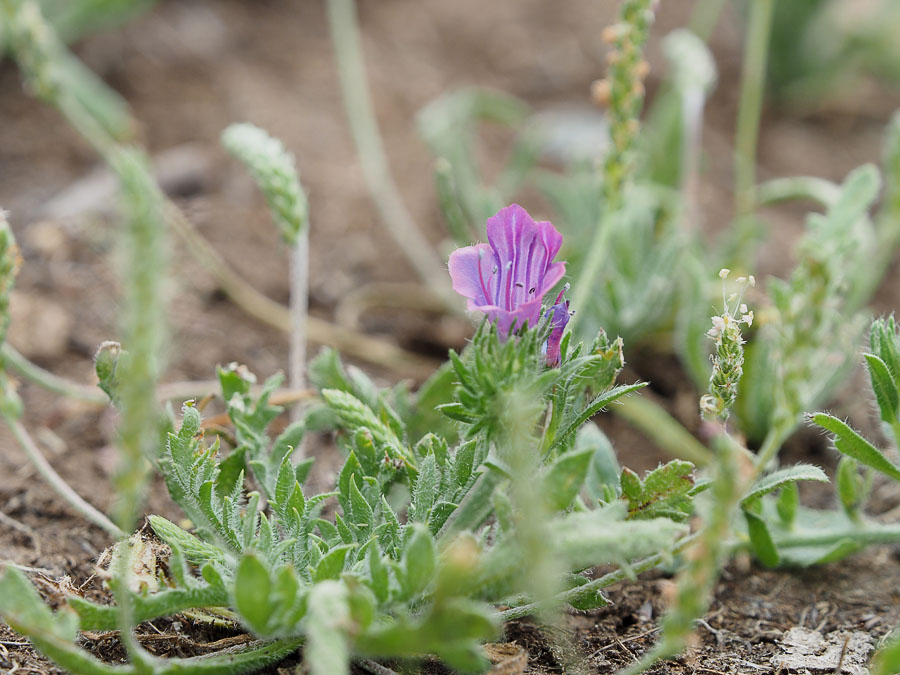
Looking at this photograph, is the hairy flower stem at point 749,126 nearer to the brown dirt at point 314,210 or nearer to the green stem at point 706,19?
the brown dirt at point 314,210

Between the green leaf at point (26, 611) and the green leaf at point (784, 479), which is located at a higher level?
the green leaf at point (784, 479)

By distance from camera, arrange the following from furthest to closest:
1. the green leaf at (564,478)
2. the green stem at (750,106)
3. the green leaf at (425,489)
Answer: the green stem at (750,106), the green leaf at (425,489), the green leaf at (564,478)

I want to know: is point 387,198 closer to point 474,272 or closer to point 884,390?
point 474,272

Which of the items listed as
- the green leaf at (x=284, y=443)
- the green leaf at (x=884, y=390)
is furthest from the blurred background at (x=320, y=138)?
the green leaf at (x=884, y=390)

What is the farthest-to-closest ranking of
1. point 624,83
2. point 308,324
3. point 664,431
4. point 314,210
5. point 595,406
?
point 314,210, point 308,324, point 664,431, point 624,83, point 595,406

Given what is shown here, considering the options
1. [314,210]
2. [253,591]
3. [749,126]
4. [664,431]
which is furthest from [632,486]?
[314,210]

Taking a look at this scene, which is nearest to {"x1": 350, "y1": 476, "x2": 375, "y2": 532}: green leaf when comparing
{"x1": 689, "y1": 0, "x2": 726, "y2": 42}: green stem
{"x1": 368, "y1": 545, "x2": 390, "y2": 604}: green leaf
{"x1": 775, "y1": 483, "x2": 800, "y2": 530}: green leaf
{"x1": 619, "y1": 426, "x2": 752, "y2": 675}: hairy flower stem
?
{"x1": 368, "y1": 545, "x2": 390, "y2": 604}: green leaf

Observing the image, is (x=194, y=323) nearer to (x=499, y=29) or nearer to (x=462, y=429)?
(x=462, y=429)
